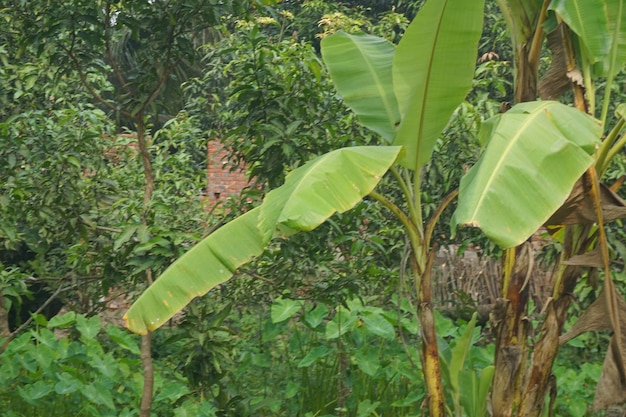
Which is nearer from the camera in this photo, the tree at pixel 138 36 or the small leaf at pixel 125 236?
the small leaf at pixel 125 236

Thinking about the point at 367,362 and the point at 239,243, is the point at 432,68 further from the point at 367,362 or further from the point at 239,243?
the point at 367,362

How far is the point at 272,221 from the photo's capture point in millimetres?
3566

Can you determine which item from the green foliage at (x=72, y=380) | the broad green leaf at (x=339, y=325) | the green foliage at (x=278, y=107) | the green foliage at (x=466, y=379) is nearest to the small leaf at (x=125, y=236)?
the green foliage at (x=278, y=107)

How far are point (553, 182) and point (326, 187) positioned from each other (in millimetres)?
928

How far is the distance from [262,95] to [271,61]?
0.21m

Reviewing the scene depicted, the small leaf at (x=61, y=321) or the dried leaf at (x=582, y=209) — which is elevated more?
A: the dried leaf at (x=582, y=209)

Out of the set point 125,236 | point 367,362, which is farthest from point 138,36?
point 367,362

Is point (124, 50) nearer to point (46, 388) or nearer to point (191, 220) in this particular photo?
point (191, 220)

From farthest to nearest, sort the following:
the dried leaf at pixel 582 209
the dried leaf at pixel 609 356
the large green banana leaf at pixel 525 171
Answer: the dried leaf at pixel 609 356 < the dried leaf at pixel 582 209 < the large green banana leaf at pixel 525 171

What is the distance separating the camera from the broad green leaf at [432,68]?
3914 mm

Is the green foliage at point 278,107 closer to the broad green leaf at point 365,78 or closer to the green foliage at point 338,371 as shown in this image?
the broad green leaf at point 365,78

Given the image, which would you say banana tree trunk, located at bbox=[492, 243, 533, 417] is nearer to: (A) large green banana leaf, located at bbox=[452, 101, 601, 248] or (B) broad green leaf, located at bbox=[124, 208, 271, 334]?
(A) large green banana leaf, located at bbox=[452, 101, 601, 248]

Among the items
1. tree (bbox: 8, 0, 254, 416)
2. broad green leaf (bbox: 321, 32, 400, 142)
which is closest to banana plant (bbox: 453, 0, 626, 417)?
broad green leaf (bbox: 321, 32, 400, 142)

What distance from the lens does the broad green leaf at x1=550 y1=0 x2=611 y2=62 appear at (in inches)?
155
